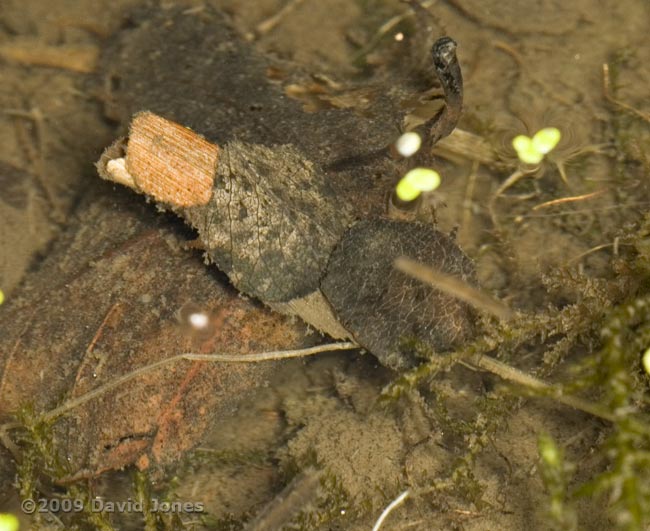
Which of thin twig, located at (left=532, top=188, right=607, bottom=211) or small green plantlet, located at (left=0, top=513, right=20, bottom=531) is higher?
thin twig, located at (left=532, top=188, right=607, bottom=211)

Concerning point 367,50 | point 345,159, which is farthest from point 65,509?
point 367,50

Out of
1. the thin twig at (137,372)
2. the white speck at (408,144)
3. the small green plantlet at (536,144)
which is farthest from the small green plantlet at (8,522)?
the small green plantlet at (536,144)

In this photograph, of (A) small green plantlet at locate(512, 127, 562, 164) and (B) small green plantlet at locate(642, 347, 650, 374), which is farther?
(A) small green plantlet at locate(512, 127, 562, 164)

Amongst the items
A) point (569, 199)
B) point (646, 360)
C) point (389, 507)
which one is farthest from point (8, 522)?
point (569, 199)

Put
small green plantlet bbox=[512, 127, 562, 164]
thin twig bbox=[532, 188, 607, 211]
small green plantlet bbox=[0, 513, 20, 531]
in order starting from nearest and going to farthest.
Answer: small green plantlet bbox=[0, 513, 20, 531] < thin twig bbox=[532, 188, 607, 211] < small green plantlet bbox=[512, 127, 562, 164]

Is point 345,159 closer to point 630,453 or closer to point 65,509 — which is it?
point 630,453

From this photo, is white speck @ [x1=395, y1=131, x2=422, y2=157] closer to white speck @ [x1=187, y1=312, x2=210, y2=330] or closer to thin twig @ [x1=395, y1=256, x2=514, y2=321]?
thin twig @ [x1=395, y1=256, x2=514, y2=321]

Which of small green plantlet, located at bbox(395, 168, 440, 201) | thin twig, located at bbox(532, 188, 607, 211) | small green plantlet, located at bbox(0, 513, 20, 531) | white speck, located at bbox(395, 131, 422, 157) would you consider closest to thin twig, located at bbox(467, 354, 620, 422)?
small green plantlet, located at bbox(395, 168, 440, 201)
